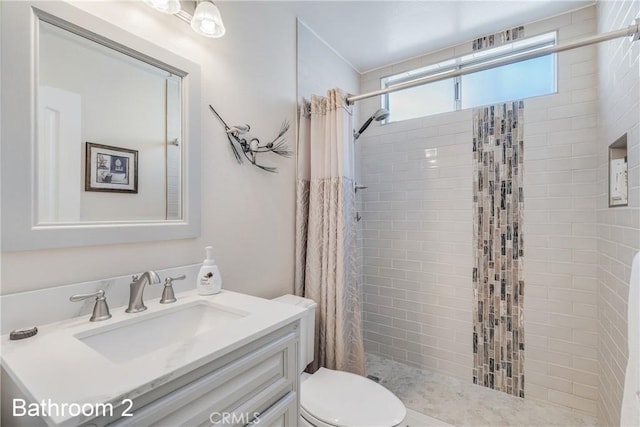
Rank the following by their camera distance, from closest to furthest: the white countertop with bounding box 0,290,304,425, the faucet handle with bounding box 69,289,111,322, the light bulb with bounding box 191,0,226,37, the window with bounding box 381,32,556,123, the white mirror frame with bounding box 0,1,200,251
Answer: the white countertop with bounding box 0,290,304,425
the white mirror frame with bounding box 0,1,200,251
the faucet handle with bounding box 69,289,111,322
the light bulb with bounding box 191,0,226,37
the window with bounding box 381,32,556,123

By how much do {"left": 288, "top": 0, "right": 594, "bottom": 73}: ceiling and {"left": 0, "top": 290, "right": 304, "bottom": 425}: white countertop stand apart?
1.86 m

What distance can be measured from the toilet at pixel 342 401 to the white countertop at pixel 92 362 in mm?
588

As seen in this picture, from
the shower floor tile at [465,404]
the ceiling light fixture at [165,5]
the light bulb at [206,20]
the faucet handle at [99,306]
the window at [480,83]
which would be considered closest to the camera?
the faucet handle at [99,306]

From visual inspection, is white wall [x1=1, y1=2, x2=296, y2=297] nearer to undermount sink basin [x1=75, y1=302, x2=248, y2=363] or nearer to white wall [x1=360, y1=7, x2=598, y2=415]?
undermount sink basin [x1=75, y1=302, x2=248, y2=363]

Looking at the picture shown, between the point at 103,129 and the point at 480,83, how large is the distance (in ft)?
7.64

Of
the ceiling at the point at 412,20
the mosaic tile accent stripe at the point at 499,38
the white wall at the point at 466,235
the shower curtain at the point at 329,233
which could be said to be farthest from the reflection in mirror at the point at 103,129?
the mosaic tile accent stripe at the point at 499,38

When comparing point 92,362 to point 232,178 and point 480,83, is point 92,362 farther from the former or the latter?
point 480,83

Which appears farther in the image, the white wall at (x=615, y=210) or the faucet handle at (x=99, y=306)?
the white wall at (x=615, y=210)

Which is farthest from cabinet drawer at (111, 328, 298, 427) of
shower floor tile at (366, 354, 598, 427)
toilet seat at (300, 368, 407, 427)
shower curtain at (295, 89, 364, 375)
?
shower floor tile at (366, 354, 598, 427)

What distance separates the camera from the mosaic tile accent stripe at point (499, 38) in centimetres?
199

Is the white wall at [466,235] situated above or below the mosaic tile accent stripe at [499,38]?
below

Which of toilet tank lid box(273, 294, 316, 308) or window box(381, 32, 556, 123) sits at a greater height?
window box(381, 32, 556, 123)

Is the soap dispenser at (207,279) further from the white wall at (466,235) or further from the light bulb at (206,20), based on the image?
the white wall at (466,235)

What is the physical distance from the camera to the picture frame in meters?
1.01
